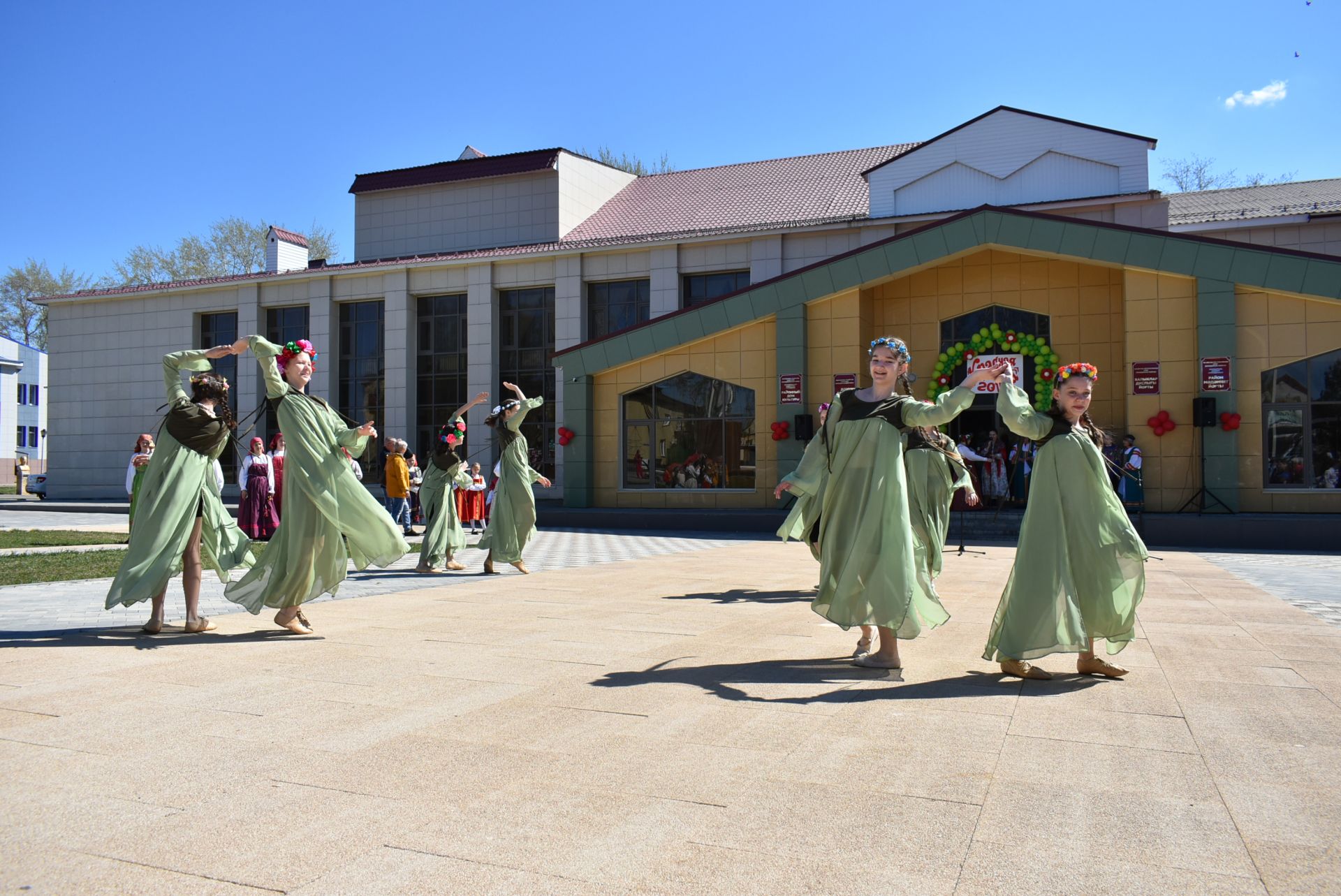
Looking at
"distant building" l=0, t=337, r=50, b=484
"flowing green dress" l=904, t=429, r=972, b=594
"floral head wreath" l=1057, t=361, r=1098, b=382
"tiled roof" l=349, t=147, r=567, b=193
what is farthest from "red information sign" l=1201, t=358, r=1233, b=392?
"distant building" l=0, t=337, r=50, b=484

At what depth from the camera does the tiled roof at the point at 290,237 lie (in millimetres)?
38469

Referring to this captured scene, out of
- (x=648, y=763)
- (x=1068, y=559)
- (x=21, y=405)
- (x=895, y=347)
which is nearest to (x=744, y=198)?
(x=895, y=347)

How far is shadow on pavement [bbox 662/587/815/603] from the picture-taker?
9.28 m

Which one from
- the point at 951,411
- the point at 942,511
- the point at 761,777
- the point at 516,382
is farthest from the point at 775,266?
the point at 761,777

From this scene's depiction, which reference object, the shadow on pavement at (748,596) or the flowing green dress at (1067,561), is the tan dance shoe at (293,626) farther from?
the flowing green dress at (1067,561)

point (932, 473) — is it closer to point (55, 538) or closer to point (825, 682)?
point (825, 682)

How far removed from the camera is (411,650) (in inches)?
251

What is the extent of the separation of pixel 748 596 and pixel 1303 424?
15.9 m

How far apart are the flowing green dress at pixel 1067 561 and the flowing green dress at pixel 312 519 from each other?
164 inches

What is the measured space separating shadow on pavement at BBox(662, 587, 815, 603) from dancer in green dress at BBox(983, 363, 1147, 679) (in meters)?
3.48

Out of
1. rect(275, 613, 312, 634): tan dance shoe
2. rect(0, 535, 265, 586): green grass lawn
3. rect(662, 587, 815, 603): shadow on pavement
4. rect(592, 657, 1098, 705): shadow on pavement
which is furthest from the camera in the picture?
rect(0, 535, 265, 586): green grass lawn

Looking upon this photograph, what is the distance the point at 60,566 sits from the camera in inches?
470

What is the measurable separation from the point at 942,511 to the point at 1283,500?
14.5 m

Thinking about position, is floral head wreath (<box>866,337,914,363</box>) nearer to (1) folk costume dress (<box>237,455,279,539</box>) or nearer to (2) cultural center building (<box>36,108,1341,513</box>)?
(1) folk costume dress (<box>237,455,279,539</box>)
